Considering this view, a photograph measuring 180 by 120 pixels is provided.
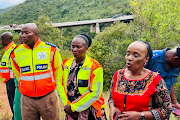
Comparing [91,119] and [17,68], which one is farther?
[17,68]

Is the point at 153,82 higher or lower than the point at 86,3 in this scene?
lower

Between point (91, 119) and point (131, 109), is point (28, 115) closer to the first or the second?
point (91, 119)

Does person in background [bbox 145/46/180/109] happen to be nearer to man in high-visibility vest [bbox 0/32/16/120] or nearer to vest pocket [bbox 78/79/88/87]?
vest pocket [bbox 78/79/88/87]

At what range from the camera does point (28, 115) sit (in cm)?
256

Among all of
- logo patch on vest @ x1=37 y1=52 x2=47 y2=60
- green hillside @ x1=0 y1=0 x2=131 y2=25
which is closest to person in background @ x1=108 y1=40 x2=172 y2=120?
logo patch on vest @ x1=37 y1=52 x2=47 y2=60

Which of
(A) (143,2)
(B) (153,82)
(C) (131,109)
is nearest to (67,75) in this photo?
(C) (131,109)

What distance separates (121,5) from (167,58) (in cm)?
5111

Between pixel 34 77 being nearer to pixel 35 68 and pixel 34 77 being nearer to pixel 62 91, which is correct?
pixel 35 68

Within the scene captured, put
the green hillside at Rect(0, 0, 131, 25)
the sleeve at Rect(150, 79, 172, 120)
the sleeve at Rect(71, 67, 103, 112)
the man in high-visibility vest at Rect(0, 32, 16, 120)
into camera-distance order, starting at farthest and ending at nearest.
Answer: the green hillside at Rect(0, 0, 131, 25) → the man in high-visibility vest at Rect(0, 32, 16, 120) → the sleeve at Rect(71, 67, 103, 112) → the sleeve at Rect(150, 79, 172, 120)

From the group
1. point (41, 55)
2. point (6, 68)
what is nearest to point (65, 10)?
point (6, 68)

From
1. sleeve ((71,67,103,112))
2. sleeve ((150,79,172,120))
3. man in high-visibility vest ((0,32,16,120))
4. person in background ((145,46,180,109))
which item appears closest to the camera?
sleeve ((150,79,172,120))

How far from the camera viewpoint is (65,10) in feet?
179

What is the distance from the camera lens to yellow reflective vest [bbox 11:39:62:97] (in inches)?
100

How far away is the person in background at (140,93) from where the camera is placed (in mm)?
1538
